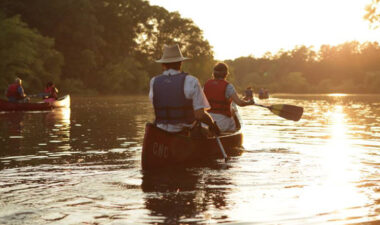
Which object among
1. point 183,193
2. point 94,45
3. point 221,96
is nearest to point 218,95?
point 221,96

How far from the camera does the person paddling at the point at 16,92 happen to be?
23938 millimetres

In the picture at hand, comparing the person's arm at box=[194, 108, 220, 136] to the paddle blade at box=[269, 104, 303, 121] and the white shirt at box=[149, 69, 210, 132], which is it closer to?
the white shirt at box=[149, 69, 210, 132]

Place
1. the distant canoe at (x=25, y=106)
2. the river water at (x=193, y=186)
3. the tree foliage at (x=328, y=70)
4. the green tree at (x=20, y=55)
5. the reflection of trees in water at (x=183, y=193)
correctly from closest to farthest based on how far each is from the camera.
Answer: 1. the river water at (x=193, y=186)
2. the reflection of trees in water at (x=183, y=193)
3. the distant canoe at (x=25, y=106)
4. the green tree at (x=20, y=55)
5. the tree foliage at (x=328, y=70)

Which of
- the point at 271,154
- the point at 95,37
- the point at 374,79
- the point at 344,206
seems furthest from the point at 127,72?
the point at 344,206

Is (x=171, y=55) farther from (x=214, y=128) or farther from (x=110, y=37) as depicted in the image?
(x=110, y=37)

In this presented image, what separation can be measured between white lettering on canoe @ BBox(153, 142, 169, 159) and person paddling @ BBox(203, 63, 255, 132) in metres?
2.41

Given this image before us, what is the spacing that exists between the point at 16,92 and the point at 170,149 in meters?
17.6

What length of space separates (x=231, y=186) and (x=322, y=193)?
1.09 meters

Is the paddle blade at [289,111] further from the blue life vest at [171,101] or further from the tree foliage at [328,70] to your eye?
the tree foliage at [328,70]

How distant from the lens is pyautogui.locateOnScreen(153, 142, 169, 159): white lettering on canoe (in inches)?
307

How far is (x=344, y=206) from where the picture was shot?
574 centimetres

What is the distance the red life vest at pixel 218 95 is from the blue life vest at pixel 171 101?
2026 millimetres

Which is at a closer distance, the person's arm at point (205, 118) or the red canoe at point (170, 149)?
the red canoe at point (170, 149)

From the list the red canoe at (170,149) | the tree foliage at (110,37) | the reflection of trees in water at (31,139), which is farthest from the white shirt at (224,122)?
the tree foliage at (110,37)
